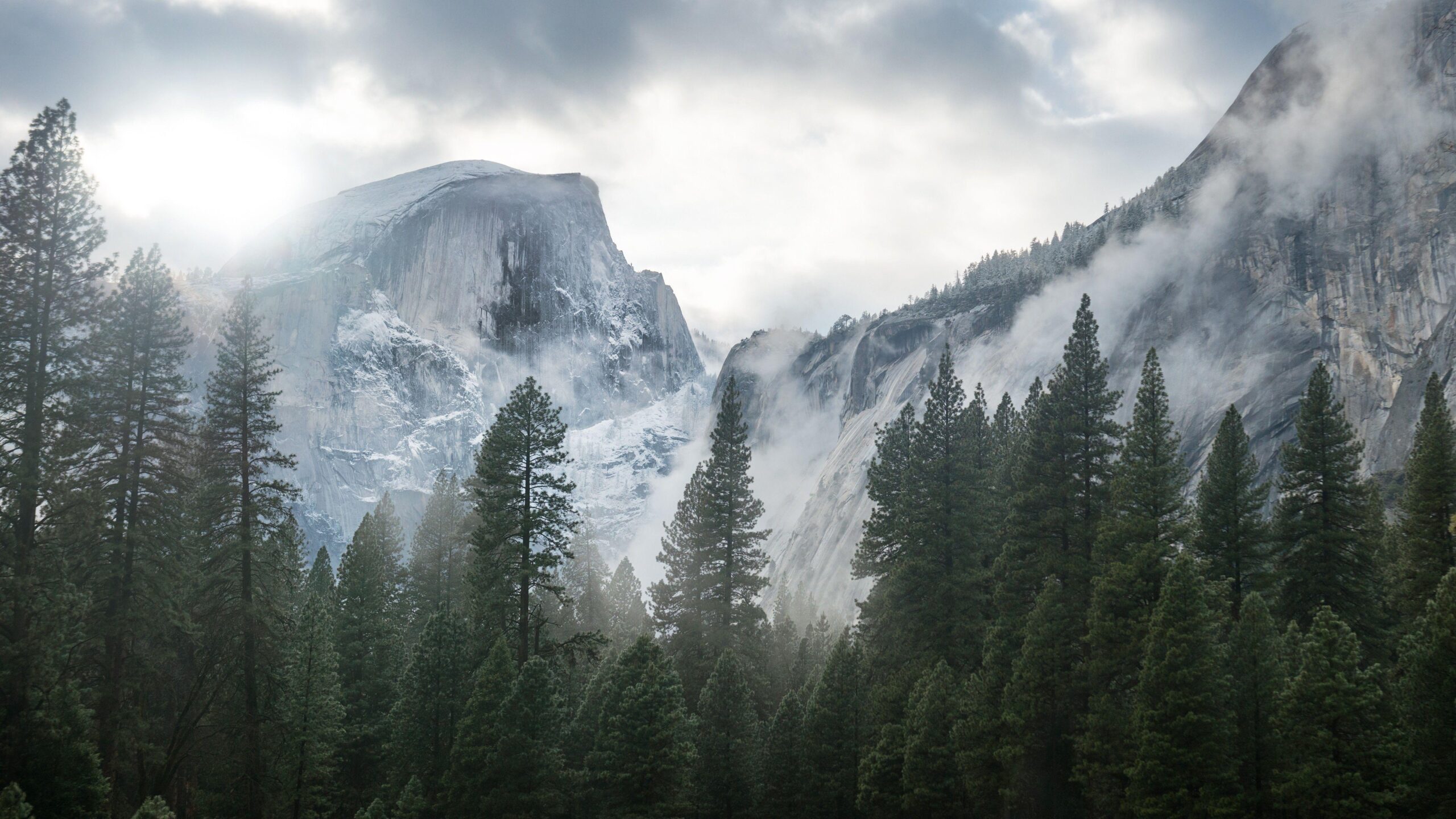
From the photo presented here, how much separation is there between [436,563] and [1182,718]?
3476 cm

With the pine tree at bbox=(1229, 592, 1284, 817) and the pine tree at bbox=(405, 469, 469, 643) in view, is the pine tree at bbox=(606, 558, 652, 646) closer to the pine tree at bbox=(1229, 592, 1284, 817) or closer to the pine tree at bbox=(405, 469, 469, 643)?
the pine tree at bbox=(405, 469, 469, 643)

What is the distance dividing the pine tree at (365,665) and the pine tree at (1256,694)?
90.8 ft

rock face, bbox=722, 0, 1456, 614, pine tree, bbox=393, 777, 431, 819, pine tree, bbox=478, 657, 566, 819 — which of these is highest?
rock face, bbox=722, 0, 1456, 614

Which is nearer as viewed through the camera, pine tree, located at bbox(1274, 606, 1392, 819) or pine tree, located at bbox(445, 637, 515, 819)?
pine tree, located at bbox(1274, 606, 1392, 819)

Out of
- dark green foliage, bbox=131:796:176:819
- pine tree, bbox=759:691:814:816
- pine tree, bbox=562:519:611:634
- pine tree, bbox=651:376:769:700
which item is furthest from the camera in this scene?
pine tree, bbox=562:519:611:634

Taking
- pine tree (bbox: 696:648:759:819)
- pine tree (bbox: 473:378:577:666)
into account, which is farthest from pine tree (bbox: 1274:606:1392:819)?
pine tree (bbox: 473:378:577:666)

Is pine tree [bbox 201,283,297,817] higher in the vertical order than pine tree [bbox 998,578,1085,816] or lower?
higher

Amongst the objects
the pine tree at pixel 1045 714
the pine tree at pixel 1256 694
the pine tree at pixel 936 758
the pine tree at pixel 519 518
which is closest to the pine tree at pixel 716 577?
the pine tree at pixel 519 518

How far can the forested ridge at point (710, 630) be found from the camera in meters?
21.3

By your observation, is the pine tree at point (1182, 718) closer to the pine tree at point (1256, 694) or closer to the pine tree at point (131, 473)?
the pine tree at point (1256, 694)

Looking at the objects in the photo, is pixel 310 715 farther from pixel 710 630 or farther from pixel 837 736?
pixel 837 736

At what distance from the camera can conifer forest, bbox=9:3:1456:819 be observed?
2130 cm

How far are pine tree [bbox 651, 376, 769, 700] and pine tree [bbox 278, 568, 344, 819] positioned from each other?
12.6m

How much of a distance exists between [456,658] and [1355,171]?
275 feet
